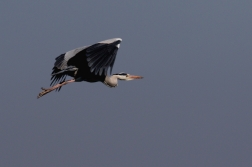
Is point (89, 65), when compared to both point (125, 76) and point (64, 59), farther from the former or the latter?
point (125, 76)

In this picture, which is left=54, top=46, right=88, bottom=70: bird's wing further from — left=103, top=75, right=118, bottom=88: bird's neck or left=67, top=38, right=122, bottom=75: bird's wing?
left=103, top=75, right=118, bottom=88: bird's neck

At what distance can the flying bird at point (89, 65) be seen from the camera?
14812mm

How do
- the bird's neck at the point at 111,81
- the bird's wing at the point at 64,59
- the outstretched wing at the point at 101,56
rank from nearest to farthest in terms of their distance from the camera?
the outstretched wing at the point at 101,56 → the bird's wing at the point at 64,59 → the bird's neck at the point at 111,81

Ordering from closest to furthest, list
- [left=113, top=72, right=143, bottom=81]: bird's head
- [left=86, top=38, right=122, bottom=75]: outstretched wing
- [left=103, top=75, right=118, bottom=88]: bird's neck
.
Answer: [left=86, top=38, right=122, bottom=75]: outstretched wing, [left=103, top=75, right=118, bottom=88]: bird's neck, [left=113, top=72, right=143, bottom=81]: bird's head

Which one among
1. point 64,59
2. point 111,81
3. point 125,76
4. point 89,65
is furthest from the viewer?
point 125,76

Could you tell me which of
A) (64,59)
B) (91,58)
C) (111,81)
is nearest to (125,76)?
(111,81)

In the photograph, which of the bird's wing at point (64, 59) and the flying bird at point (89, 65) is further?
the bird's wing at point (64, 59)

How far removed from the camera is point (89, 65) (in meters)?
14.9

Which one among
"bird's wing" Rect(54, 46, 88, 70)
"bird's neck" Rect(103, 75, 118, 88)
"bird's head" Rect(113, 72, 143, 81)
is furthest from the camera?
"bird's head" Rect(113, 72, 143, 81)

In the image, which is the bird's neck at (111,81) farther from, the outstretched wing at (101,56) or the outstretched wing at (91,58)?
the outstretched wing at (101,56)

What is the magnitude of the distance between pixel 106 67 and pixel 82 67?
2.50 m

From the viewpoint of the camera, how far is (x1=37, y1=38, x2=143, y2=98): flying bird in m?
14.8

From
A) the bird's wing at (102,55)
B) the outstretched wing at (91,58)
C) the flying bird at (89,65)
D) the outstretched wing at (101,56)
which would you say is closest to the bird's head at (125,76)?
the flying bird at (89,65)

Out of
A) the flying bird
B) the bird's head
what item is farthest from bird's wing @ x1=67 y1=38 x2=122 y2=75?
the bird's head
